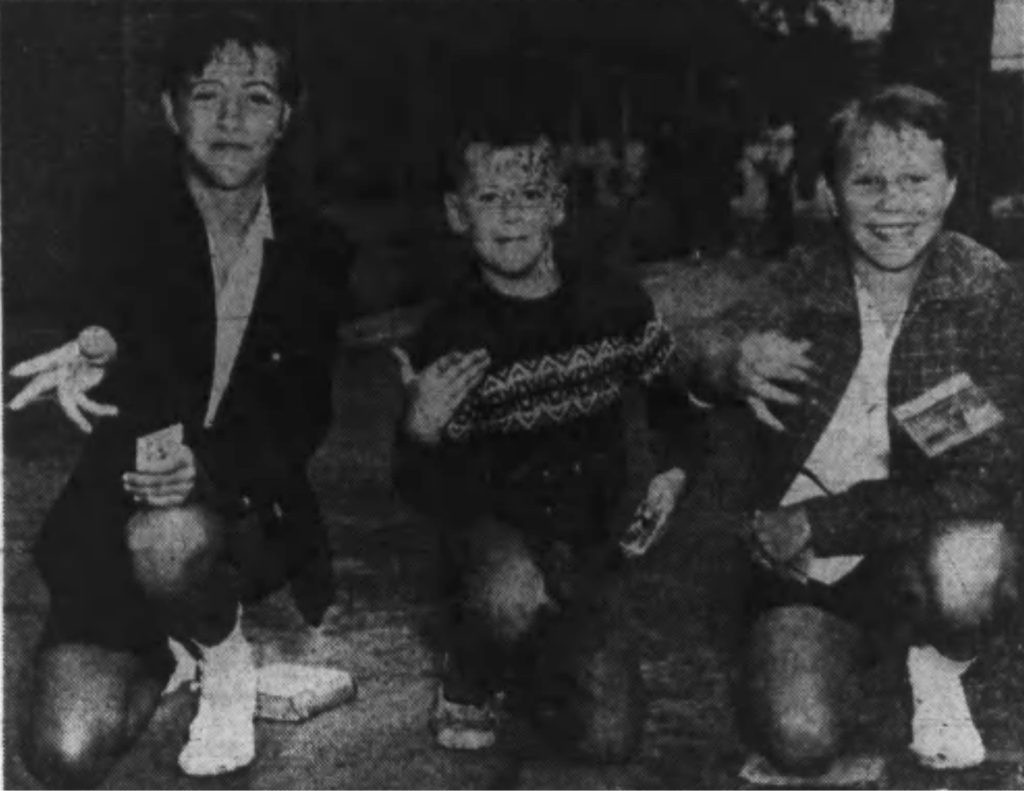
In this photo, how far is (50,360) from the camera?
482 centimetres

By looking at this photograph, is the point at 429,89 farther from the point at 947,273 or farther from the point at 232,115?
the point at 947,273

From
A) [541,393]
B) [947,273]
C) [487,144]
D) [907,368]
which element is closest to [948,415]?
[907,368]

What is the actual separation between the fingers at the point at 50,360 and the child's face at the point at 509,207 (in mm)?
721

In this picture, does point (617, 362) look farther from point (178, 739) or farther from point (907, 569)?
point (178, 739)

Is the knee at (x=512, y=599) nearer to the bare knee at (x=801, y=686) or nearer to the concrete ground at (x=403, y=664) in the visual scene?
the concrete ground at (x=403, y=664)

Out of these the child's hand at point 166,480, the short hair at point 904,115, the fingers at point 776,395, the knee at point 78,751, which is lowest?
the knee at point 78,751

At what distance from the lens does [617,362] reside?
15.8 ft

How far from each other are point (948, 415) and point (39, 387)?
1.64 m

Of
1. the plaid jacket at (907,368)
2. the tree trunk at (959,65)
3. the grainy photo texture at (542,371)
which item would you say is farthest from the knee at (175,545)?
the tree trunk at (959,65)

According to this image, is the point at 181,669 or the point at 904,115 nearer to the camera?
the point at 904,115

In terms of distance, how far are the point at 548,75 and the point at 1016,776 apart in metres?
1.52

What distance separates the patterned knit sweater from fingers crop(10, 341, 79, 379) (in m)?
0.61

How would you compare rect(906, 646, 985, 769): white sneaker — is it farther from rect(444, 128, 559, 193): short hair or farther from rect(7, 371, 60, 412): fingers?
rect(7, 371, 60, 412): fingers

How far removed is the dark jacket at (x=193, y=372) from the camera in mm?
4793
